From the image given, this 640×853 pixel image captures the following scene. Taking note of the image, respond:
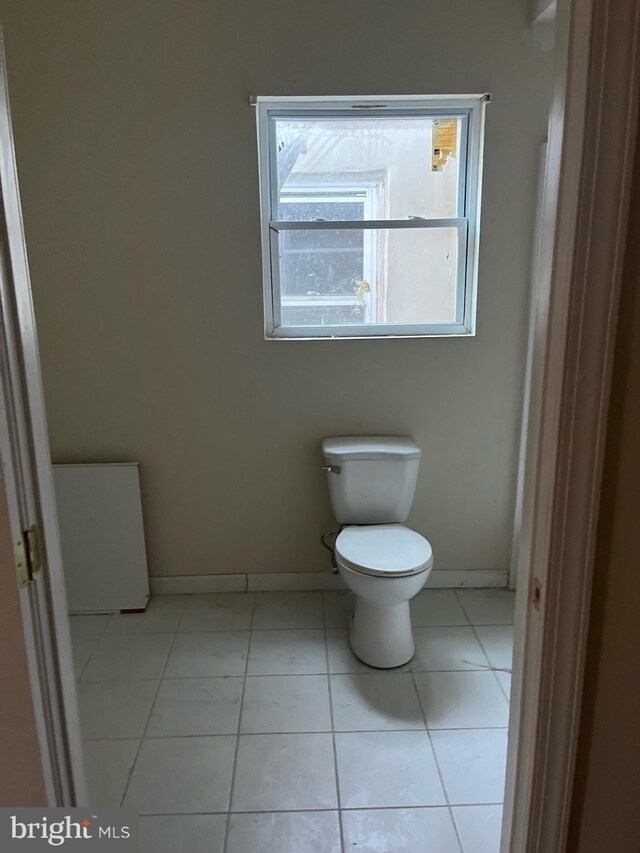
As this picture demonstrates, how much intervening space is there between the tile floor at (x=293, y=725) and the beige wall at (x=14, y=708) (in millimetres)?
778

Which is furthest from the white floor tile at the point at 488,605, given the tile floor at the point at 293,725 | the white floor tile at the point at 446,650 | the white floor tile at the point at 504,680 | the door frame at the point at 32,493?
the door frame at the point at 32,493

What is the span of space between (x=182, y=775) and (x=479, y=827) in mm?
829

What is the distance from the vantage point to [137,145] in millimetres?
2264

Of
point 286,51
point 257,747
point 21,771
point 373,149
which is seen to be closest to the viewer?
point 21,771

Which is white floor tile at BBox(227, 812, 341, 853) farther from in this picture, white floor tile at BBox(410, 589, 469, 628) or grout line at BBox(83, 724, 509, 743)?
white floor tile at BBox(410, 589, 469, 628)

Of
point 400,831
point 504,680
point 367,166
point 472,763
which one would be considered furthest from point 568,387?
point 367,166

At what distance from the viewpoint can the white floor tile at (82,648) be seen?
2.26 metres

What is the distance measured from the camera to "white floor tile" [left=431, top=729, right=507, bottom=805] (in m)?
1.67

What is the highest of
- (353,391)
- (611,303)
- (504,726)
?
(611,303)

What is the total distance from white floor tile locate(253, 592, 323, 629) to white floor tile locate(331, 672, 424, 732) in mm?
369

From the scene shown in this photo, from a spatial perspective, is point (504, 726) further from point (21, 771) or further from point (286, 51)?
point (286, 51)

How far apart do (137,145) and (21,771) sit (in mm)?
2090

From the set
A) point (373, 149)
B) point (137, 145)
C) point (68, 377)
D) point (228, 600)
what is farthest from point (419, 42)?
point (228, 600)

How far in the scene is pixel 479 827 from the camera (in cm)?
156
